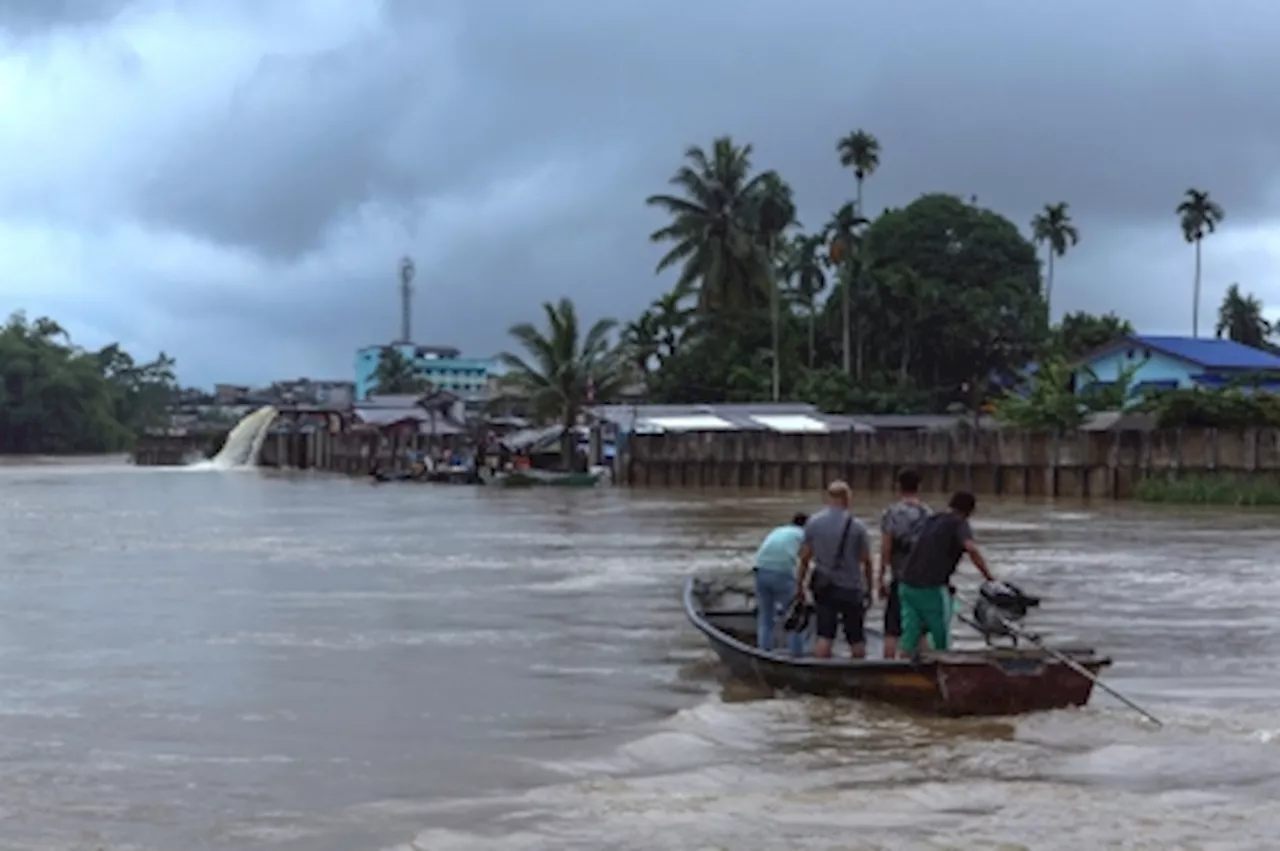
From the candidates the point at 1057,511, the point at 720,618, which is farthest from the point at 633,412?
the point at 720,618

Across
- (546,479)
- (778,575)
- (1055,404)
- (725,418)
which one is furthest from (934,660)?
(725,418)

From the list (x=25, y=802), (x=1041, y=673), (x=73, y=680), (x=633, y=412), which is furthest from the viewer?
(x=633, y=412)

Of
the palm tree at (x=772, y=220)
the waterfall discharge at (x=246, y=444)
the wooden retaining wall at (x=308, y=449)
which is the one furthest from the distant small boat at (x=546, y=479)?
the waterfall discharge at (x=246, y=444)

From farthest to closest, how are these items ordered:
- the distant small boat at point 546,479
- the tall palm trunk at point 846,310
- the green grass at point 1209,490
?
1. the tall palm trunk at point 846,310
2. the distant small boat at point 546,479
3. the green grass at point 1209,490

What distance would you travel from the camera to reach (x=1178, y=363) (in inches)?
2453

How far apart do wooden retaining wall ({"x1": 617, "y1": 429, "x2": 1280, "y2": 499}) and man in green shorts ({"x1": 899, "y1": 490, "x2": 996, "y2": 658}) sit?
105ft

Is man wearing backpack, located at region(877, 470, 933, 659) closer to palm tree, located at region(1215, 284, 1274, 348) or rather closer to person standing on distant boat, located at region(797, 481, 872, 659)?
person standing on distant boat, located at region(797, 481, 872, 659)

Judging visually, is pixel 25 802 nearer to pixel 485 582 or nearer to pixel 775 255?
pixel 485 582

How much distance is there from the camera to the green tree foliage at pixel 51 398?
107 meters

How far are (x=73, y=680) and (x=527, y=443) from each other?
53100mm

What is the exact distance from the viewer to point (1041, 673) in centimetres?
1102

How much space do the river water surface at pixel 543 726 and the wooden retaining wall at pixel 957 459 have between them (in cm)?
1825

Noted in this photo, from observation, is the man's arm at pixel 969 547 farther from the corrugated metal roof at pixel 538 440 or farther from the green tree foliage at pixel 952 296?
the green tree foliage at pixel 952 296

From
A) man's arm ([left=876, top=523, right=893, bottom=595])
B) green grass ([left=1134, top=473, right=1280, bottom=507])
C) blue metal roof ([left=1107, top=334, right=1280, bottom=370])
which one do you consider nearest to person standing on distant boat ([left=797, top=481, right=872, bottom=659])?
man's arm ([left=876, top=523, right=893, bottom=595])
